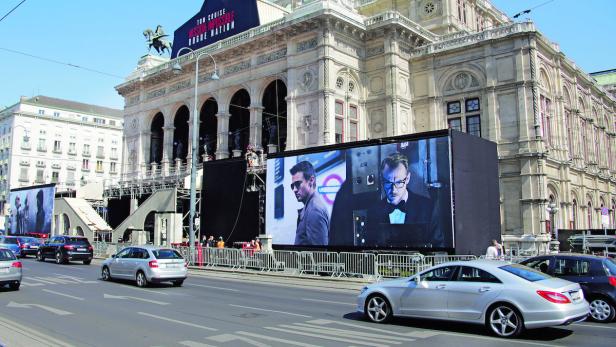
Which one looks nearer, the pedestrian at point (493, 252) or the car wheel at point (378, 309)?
the car wheel at point (378, 309)

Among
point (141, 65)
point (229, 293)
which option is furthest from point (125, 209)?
point (229, 293)

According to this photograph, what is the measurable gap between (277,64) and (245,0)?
8.26m

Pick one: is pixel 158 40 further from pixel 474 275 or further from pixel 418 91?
pixel 474 275

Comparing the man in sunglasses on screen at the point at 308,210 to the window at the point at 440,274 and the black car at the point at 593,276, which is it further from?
the window at the point at 440,274

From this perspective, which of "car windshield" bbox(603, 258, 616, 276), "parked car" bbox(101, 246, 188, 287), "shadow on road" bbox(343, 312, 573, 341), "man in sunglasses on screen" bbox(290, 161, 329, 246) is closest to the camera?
"shadow on road" bbox(343, 312, 573, 341)

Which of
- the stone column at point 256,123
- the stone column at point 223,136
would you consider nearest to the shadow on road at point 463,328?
the stone column at point 256,123

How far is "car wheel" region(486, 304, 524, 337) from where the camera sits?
9227mm

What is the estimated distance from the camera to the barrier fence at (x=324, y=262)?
19672 mm

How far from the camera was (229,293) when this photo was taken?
1625cm

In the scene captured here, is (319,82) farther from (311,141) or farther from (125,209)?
(125,209)

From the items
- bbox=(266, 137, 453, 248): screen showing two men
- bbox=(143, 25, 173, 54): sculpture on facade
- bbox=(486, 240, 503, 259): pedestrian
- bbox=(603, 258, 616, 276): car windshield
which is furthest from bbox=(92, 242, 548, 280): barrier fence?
bbox=(143, 25, 173, 54): sculpture on facade

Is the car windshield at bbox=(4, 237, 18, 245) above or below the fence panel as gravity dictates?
above

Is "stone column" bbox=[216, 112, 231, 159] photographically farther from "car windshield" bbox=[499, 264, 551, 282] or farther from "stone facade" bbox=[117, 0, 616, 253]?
"car windshield" bbox=[499, 264, 551, 282]

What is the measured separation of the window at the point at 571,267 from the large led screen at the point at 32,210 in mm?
44213
